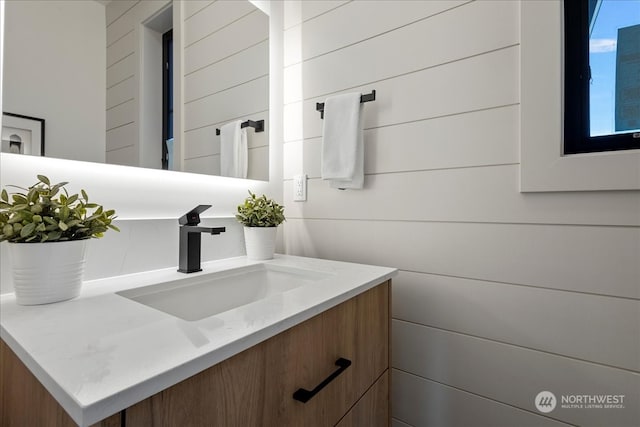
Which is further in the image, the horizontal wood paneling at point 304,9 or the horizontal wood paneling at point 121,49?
the horizontal wood paneling at point 304,9

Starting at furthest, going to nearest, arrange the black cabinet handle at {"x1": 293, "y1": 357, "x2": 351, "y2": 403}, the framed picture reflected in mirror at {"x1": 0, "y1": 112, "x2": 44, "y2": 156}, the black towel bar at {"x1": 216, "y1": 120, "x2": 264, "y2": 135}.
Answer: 1. the black towel bar at {"x1": 216, "y1": 120, "x2": 264, "y2": 135}
2. the framed picture reflected in mirror at {"x1": 0, "y1": 112, "x2": 44, "y2": 156}
3. the black cabinet handle at {"x1": 293, "y1": 357, "x2": 351, "y2": 403}

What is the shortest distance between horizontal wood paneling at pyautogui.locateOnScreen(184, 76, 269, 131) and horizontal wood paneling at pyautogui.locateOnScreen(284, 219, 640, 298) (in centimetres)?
54

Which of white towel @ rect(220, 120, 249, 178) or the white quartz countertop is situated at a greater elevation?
white towel @ rect(220, 120, 249, 178)

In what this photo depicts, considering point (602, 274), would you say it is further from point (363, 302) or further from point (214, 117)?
point (214, 117)

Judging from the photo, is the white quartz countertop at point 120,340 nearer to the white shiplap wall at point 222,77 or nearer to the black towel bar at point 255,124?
the white shiplap wall at point 222,77

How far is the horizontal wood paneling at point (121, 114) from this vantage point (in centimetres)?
86

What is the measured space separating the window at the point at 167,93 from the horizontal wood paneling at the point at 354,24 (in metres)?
0.55

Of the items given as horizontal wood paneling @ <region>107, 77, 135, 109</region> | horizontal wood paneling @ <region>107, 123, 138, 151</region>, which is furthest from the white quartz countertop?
horizontal wood paneling @ <region>107, 77, 135, 109</region>

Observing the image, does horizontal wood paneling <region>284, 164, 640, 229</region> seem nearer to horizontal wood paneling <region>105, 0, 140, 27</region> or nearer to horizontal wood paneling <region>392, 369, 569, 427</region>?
horizontal wood paneling <region>392, 369, 569, 427</region>

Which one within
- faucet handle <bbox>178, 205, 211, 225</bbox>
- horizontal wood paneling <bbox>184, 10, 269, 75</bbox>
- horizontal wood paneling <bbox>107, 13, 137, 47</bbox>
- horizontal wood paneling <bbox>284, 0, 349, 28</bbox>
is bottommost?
faucet handle <bbox>178, 205, 211, 225</bbox>

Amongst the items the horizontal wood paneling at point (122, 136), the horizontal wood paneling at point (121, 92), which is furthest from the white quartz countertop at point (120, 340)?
the horizontal wood paneling at point (121, 92)

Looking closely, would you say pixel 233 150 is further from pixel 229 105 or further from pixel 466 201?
pixel 466 201

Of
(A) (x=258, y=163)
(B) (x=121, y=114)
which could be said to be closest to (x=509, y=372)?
(A) (x=258, y=163)

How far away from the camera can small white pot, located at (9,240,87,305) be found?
585mm
